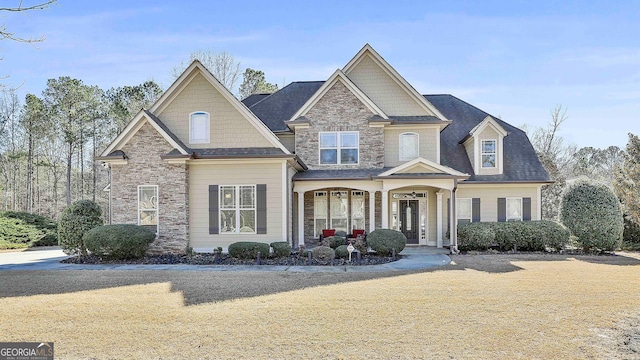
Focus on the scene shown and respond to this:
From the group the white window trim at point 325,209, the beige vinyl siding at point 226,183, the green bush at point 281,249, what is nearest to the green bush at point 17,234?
the beige vinyl siding at point 226,183

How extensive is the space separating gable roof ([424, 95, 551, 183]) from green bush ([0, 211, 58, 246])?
74.2ft

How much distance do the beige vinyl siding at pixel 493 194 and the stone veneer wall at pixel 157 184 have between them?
41.5 ft

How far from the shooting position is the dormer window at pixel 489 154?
19453 millimetres

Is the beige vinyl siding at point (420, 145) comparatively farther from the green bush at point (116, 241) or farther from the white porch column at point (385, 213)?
the green bush at point (116, 241)

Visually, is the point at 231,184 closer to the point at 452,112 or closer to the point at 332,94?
the point at 332,94

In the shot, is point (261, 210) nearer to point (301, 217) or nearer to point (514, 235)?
point (301, 217)

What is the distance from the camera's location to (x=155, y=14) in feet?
43.3

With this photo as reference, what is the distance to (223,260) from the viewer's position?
13.9 meters

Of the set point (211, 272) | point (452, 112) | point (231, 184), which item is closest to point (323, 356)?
point (211, 272)

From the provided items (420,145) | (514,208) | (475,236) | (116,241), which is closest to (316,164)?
(420,145)

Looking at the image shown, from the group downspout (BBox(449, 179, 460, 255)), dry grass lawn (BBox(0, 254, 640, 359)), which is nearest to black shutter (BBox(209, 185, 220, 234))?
dry grass lawn (BBox(0, 254, 640, 359))

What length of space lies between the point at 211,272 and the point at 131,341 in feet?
19.4

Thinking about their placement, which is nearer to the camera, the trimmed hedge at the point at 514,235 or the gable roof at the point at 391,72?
the trimmed hedge at the point at 514,235

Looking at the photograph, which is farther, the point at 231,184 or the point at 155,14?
the point at 231,184
